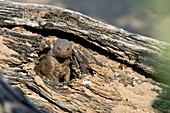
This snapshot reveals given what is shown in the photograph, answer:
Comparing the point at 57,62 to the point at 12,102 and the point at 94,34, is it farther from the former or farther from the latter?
the point at 12,102

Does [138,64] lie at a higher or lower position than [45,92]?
higher

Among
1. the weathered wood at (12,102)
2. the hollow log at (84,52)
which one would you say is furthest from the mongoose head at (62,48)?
the weathered wood at (12,102)

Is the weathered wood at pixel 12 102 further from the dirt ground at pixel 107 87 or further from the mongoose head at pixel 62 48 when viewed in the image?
the mongoose head at pixel 62 48

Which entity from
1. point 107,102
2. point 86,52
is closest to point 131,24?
point 86,52

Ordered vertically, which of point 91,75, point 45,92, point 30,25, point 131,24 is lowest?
point 45,92

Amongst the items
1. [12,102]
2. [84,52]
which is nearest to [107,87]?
[84,52]

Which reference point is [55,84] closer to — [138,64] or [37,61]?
[37,61]
